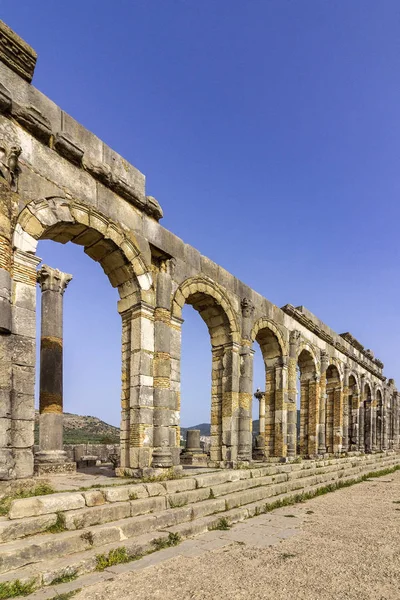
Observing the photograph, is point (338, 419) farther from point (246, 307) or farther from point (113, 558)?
point (113, 558)

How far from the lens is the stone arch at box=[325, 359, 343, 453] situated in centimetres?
2067

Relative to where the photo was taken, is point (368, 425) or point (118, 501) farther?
point (368, 425)

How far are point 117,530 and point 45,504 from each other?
0.94m

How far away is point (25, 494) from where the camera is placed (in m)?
5.65

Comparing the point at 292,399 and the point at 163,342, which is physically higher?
the point at 163,342

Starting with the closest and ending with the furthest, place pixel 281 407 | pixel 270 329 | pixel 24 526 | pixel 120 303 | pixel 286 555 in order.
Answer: pixel 24 526, pixel 286 555, pixel 120 303, pixel 270 329, pixel 281 407

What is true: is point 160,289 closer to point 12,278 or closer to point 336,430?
point 12,278

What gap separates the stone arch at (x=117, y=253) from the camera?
710 cm

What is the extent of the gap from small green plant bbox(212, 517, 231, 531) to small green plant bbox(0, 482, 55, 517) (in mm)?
2514

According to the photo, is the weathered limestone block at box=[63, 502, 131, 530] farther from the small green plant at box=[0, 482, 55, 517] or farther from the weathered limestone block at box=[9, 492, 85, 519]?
the small green plant at box=[0, 482, 55, 517]

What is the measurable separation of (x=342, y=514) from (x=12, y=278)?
697 centimetres

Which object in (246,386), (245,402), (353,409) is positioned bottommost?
(353,409)

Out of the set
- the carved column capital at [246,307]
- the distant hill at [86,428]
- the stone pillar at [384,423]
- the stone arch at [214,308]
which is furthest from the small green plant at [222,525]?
the distant hill at [86,428]

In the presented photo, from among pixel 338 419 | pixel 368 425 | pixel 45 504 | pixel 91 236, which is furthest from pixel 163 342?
pixel 368 425
